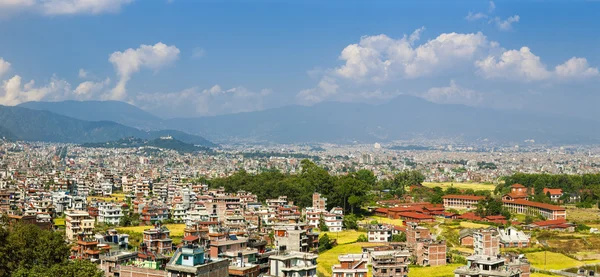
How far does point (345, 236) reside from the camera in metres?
36.7

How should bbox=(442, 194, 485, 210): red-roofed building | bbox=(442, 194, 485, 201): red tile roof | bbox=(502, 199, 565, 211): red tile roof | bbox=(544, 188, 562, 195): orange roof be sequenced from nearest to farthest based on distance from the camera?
bbox=(502, 199, 565, 211): red tile roof, bbox=(442, 194, 485, 210): red-roofed building, bbox=(442, 194, 485, 201): red tile roof, bbox=(544, 188, 562, 195): orange roof

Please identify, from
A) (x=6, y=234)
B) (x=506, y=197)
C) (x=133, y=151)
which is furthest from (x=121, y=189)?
(x=133, y=151)

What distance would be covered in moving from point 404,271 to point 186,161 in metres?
93.9

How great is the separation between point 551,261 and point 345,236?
11.7 metres

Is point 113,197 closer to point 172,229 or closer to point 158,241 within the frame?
point 172,229

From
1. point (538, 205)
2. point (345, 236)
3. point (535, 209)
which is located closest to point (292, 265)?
point (345, 236)

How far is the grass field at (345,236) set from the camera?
115ft

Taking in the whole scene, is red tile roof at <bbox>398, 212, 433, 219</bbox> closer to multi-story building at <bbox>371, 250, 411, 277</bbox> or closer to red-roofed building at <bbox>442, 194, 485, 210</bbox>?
red-roofed building at <bbox>442, 194, 485, 210</bbox>

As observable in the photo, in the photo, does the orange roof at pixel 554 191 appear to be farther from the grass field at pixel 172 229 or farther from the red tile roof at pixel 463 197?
the grass field at pixel 172 229

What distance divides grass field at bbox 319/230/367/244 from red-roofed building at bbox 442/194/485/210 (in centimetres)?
1898

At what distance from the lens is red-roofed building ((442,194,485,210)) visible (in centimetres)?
5412

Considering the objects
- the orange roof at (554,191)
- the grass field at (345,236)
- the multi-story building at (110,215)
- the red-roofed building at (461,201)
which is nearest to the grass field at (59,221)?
the multi-story building at (110,215)

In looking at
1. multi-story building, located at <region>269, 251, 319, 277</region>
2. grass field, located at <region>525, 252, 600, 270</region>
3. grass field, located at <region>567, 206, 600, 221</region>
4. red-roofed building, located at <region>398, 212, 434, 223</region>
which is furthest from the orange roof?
multi-story building, located at <region>269, 251, 319, 277</region>

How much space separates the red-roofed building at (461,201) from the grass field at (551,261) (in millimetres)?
21744
